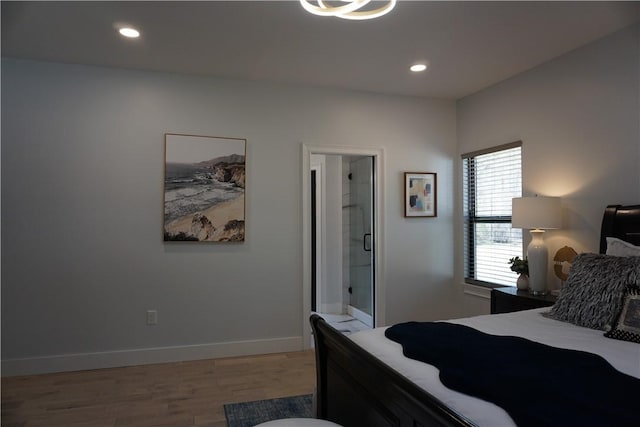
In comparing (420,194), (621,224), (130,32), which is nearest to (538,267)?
(621,224)

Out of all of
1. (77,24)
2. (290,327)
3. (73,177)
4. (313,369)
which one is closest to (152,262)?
(73,177)

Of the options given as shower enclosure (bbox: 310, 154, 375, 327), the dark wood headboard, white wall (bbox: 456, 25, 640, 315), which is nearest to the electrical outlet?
shower enclosure (bbox: 310, 154, 375, 327)

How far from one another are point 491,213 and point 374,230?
1.21 m

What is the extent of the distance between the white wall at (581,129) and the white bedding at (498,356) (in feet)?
3.53

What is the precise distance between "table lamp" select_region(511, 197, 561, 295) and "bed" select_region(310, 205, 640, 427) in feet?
1.56

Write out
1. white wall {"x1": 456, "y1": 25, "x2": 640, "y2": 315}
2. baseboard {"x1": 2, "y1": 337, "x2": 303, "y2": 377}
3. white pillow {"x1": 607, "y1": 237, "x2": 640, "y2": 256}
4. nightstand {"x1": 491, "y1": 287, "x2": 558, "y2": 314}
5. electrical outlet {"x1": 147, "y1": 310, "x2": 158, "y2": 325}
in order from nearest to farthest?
white pillow {"x1": 607, "y1": 237, "x2": 640, "y2": 256} → white wall {"x1": 456, "y1": 25, "x2": 640, "y2": 315} → nightstand {"x1": 491, "y1": 287, "x2": 558, "y2": 314} → baseboard {"x1": 2, "y1": 337, "x2": 303, "y2": 377} → electrical outlet {"x1": 147, "y1": 310, "x2": 158, "y2": 325}

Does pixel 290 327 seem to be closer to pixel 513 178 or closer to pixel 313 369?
pixel 313 369

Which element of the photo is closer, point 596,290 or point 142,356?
point 596,290

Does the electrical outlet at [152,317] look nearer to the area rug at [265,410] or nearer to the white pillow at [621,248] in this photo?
the area rug at [265,410]

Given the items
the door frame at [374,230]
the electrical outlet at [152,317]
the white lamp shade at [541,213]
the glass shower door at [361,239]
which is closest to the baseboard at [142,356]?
the electrical outlet at [152,317]

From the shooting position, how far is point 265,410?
110 inches

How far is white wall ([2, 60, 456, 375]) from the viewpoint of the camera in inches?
136

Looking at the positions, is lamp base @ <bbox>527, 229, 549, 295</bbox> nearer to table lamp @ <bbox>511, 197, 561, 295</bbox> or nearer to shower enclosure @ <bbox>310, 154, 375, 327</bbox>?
table lamp @ <bbox>511, 197, 561, 295</bbox>

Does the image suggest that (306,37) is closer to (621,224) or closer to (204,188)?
(204,188)
